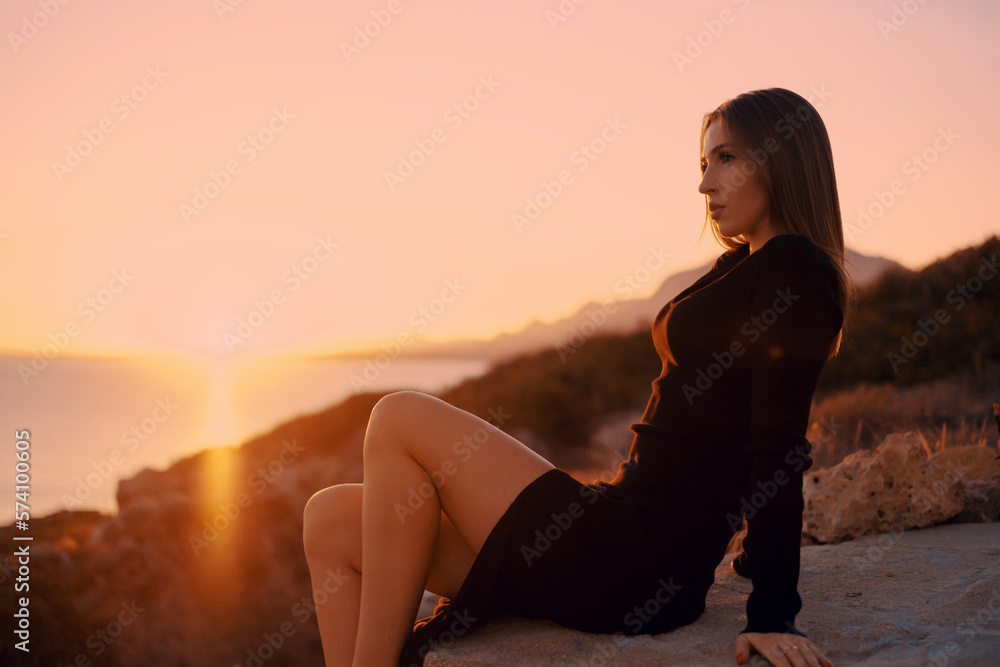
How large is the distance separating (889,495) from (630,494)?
1.68m

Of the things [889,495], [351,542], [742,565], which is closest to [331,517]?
[351,542]

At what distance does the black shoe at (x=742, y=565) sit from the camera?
2274 millimetres

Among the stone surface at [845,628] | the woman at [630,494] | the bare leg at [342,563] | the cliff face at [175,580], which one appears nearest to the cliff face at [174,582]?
the cliff face at [175,580]

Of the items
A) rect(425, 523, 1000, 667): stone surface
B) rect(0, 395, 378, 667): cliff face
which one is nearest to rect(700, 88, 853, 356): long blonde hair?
rect(425, 523, 1000, 667): stone surface

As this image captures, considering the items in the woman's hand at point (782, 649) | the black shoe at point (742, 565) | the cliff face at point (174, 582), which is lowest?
the cliff face at point (174, 582)

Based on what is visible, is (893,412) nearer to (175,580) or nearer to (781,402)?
(781,402)

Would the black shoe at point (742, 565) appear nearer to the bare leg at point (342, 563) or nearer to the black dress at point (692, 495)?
the black dress at point (692, 495)

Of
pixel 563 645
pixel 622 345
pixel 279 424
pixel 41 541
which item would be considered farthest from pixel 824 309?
pixel 622 345

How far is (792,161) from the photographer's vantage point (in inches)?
74.9

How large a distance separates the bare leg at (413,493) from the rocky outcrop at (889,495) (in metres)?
1.78

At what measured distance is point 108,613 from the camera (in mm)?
4527

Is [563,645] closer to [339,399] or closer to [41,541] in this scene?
[41,541]

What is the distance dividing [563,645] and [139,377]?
1360 centimetres

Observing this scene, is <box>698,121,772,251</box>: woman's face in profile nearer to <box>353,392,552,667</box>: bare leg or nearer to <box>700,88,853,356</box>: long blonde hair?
<box>700,88,853,356</box>: long blonde hair
